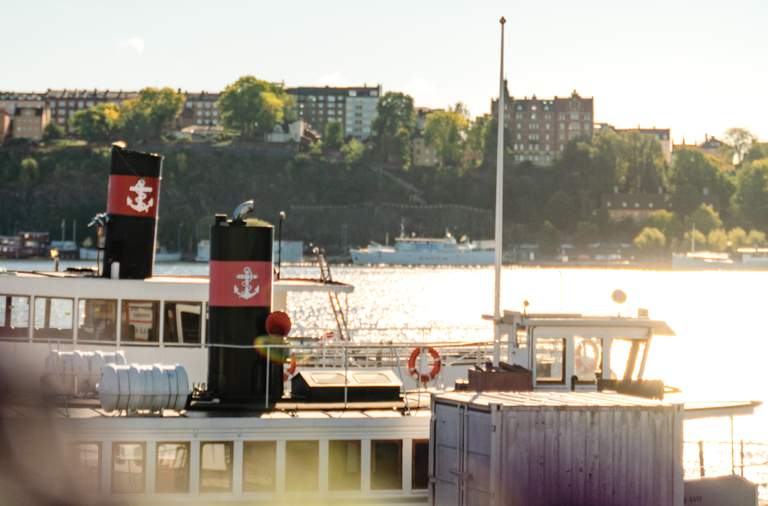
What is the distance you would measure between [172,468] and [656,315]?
3480 inches

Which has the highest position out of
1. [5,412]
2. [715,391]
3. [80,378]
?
[5,412]

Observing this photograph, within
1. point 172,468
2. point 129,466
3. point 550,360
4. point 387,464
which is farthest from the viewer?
point 550,360

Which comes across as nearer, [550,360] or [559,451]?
[559,451]

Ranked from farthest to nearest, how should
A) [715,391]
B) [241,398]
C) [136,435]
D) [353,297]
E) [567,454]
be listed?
[353,297]
[715,391]
[241,398]
[136,435]
[567,454]

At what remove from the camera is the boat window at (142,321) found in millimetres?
17891

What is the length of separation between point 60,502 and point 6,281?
1673 centimetres

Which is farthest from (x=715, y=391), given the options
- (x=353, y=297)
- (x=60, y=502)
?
(x=353, y=297)

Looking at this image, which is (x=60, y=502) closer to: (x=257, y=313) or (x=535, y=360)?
(x=257, y=313)

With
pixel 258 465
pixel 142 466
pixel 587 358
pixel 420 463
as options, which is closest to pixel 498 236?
pixel 587 358

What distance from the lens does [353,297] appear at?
120 m

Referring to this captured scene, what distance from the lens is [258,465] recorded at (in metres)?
13.1

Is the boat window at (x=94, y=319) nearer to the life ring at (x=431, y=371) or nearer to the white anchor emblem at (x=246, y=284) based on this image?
the white anchor emblem at (x=246, y=284)

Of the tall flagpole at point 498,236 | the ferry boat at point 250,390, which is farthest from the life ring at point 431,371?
the tall flagpole at point 498,236

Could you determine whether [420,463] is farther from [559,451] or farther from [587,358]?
[587,358]
